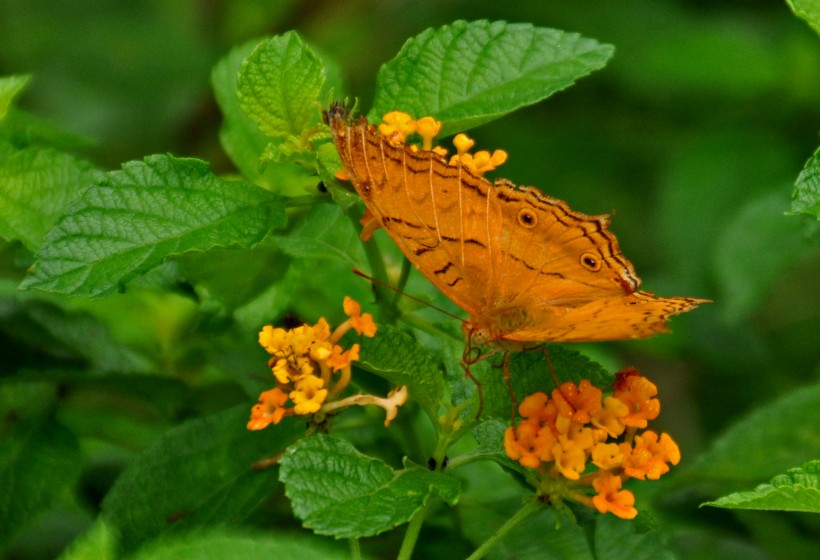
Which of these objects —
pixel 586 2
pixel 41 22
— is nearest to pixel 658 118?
pixel 586 2

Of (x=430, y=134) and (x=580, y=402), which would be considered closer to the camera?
(x=580, y=402)

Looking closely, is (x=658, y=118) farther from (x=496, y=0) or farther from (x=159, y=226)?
(x=159, y=226)

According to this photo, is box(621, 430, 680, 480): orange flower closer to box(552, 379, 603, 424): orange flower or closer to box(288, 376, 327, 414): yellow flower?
box(552, 379, 603, 424): orange flower

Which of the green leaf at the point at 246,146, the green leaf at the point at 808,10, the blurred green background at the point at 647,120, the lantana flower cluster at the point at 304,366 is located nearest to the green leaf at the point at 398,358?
the lantana flower cluster at the point at 304,366

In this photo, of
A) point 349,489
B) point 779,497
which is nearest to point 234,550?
point 349,489

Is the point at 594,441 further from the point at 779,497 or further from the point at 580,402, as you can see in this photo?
the point at 779,497

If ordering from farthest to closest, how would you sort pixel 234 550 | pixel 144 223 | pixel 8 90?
pixel 8 90 < pixel 144 223 < pixel 234 550

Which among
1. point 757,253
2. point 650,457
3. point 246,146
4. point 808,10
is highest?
point 808,10
